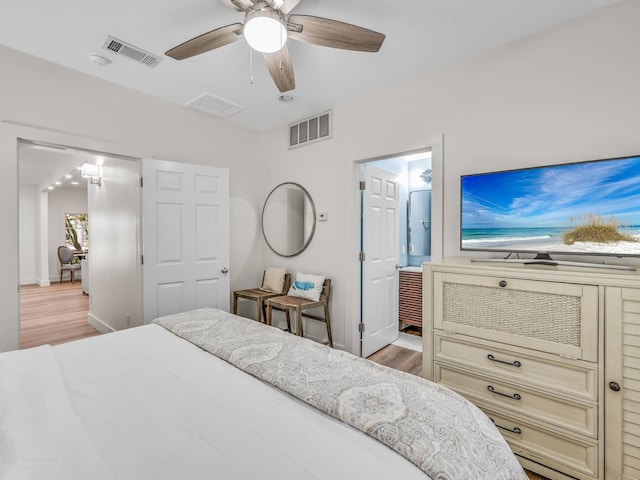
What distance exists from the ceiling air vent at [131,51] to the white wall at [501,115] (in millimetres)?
1671

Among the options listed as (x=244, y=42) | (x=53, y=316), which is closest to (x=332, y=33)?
(x=244, y=42)

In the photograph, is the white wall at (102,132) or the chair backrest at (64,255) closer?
the white wall at (102,132)

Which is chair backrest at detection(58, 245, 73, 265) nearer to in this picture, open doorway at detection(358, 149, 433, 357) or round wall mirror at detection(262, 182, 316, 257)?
round wall mirror at detection(262, 182, 316, 257)

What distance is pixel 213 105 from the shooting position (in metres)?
3.17

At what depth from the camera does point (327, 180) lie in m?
3.31

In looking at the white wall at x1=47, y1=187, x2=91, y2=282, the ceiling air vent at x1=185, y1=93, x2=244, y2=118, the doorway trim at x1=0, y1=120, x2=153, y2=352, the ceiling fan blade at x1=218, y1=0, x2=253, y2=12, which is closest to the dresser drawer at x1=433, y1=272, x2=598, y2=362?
the ceiling fan blade at x1=218, y1=0, x2=253, y2=12

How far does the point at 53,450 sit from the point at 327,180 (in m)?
2.86

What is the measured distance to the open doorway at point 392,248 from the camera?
3215 millimetres

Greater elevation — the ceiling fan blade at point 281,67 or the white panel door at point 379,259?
the ceiling fan blade at point 281,67

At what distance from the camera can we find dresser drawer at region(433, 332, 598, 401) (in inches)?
60.0

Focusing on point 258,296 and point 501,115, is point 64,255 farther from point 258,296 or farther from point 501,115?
point 501,115

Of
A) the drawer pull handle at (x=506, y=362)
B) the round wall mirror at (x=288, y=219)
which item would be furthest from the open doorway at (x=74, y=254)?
the drawer pull handle at (x=506, y=362)

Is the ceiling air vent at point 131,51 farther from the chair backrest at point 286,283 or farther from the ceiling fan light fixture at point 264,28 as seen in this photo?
the chair backrest at point 286,283

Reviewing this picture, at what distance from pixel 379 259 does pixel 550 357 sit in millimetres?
1935
